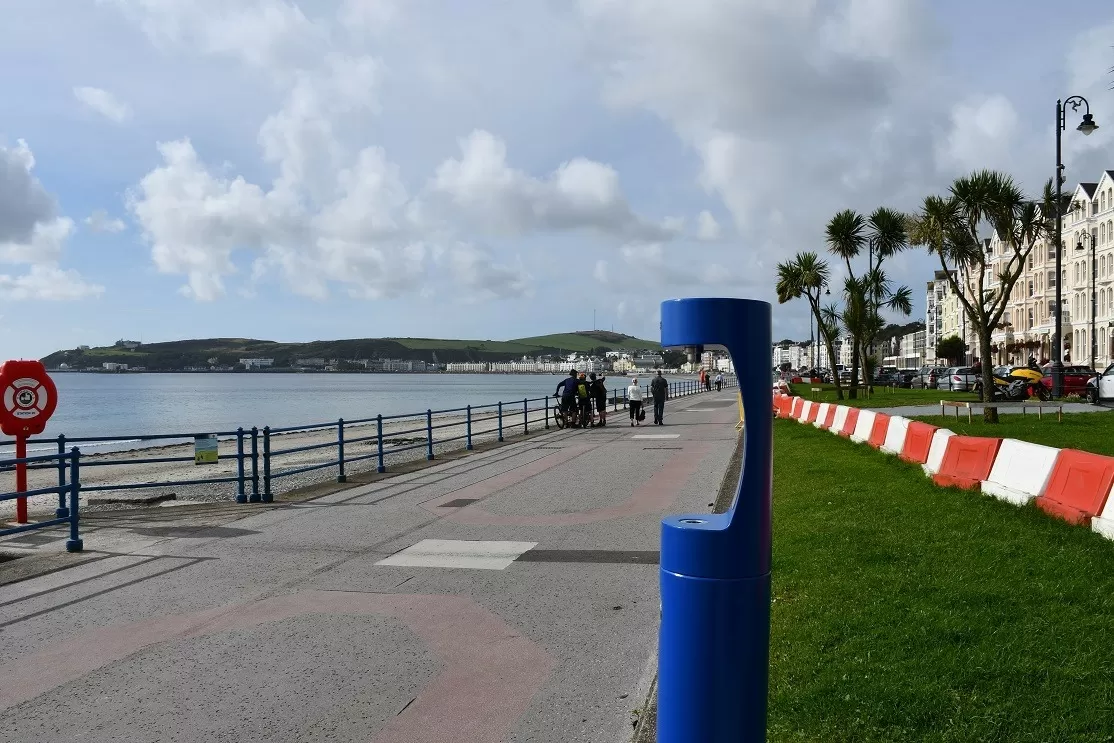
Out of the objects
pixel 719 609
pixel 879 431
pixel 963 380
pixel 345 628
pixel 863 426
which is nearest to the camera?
pixel 719 609

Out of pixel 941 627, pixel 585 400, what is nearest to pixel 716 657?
pixel 941 627

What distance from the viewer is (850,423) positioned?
18.8 m

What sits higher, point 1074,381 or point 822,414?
point 1074,381

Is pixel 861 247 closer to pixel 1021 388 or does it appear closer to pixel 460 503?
pixel 1021 388

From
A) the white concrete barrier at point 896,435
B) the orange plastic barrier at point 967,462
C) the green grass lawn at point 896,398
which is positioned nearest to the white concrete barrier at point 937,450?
the orange plastic barrier at point 967,462

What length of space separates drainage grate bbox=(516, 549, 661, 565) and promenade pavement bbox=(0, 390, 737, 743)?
1.1 inches

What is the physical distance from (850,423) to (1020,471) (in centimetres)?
1003

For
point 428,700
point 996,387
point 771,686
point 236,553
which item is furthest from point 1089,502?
point 996,387

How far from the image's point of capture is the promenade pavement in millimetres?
4449

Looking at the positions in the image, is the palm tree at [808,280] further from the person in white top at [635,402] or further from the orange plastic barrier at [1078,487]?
the orange plastic barrier at [1078,487]

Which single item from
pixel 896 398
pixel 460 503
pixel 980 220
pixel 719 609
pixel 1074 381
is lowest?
pixel 460 503

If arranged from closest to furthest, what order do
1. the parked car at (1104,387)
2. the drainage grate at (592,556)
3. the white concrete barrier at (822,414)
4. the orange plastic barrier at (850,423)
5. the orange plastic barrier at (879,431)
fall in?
the drainage grate at (592,556) < the orange plastic barrier at (879,431) < the orange plastic barrier at (850,423) < the white concrete barrier at (822,414) < the parked car at (1104,387)

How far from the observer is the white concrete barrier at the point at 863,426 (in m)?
16.7

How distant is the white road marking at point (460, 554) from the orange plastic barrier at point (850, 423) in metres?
11.3
